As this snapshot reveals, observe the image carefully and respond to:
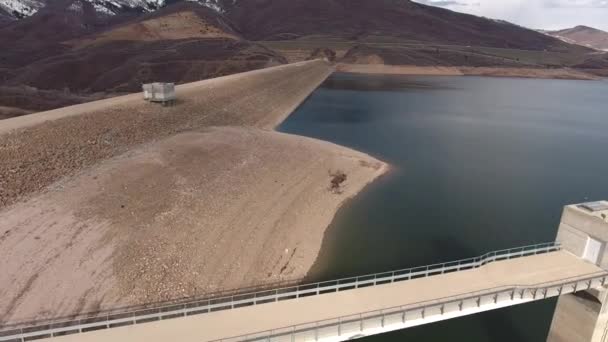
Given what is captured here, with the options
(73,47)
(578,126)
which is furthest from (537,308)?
(73,47)

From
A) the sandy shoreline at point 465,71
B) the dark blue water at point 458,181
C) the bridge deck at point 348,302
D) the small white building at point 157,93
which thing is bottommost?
the dark blue water at point 458,181

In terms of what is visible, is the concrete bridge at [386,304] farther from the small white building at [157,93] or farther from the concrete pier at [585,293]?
the small white building at [157,93]

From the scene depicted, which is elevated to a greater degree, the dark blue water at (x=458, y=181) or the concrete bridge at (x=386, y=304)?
the concrete bridge at (x=386, y=304)

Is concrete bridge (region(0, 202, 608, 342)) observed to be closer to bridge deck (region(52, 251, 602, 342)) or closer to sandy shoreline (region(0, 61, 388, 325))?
bridge deck (region(52, 251, 602, 342))

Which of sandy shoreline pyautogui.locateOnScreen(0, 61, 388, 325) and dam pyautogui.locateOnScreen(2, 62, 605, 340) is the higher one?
dam pyautogui.locateOnScreen(2, 62, 605, 340)

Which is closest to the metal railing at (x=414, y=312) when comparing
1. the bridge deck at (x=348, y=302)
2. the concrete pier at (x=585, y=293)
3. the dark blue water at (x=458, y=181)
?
the bridge deck at (x=348, y=302)

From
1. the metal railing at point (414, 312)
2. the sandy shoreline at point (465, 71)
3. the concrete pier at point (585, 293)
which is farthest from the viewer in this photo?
the sandy shoreline at point (465, 71)

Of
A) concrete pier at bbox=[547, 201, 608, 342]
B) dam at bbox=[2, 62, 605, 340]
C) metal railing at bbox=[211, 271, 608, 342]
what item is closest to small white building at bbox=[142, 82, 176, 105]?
dam at bbox=[2, 62, 605, 340]

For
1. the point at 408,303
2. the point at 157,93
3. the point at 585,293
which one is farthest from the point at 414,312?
the point at 157,93
